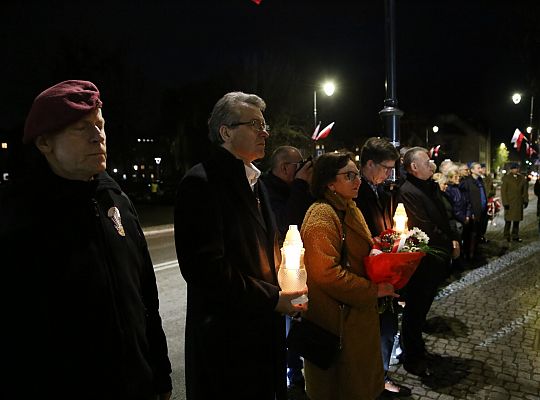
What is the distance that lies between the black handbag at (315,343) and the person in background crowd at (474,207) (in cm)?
740

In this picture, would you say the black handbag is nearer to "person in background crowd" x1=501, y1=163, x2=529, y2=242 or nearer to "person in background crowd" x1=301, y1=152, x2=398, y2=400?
"person in background crowd" x1=301, y1=152, x2=398, y2=400

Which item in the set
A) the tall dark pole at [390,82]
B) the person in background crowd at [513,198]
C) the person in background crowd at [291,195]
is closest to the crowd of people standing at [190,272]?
the person in background crowd at [291,195]

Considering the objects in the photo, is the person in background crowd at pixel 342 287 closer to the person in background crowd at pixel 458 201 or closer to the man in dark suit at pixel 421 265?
the man in dark suit at pixel 421 265

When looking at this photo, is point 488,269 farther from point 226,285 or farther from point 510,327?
point 226,285

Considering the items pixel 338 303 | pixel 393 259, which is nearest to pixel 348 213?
pixel 393 259

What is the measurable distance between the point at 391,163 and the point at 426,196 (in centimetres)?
83

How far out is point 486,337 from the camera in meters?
5.00

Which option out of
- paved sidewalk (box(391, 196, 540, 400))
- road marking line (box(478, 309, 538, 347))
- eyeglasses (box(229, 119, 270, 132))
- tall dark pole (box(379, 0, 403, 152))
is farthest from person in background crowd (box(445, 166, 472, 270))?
eyeglasses (box(229, 119, 270, 132))

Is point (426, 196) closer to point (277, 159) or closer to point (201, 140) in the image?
point (277, 159)

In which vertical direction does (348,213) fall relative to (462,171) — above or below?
below

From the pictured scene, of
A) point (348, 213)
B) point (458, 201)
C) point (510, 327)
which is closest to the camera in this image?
point (348, 213)

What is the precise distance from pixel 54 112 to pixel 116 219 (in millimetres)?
564

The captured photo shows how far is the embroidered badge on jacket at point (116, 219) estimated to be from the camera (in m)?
1.91

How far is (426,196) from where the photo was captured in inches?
170
